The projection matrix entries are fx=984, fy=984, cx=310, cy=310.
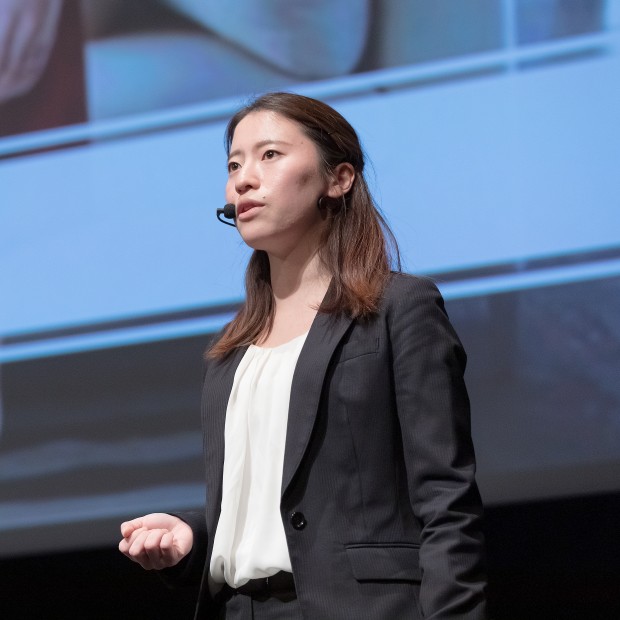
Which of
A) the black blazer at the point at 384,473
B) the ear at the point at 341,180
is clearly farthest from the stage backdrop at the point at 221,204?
the black blazer at the point at 384,473

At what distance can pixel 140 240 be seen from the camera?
3000 mm

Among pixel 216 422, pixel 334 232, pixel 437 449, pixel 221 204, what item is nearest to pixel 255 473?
pixel 216 422

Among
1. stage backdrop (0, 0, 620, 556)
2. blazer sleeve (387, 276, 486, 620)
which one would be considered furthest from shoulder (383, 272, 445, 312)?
stage backdrop (0, 0, 620, 556)

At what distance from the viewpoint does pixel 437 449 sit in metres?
1.42

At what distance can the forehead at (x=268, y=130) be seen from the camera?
1.72 m

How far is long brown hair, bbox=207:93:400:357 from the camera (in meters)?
1.66

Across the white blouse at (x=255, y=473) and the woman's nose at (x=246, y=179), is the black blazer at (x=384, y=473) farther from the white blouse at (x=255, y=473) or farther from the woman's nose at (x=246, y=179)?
the woman's nose at (x=246, y=179)

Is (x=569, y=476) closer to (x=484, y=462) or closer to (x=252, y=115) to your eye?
(x=484, y=462)

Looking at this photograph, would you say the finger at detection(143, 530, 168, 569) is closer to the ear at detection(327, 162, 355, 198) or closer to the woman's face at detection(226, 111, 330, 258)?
the woman's face at detection(226, 111, 330, 258)

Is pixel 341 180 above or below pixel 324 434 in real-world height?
above

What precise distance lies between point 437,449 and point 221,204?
5.59ft

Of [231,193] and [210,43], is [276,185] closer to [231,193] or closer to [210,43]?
[231,193]

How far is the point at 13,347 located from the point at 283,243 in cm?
163

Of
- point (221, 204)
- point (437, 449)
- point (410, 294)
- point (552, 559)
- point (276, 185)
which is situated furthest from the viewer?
point (221, 204)
